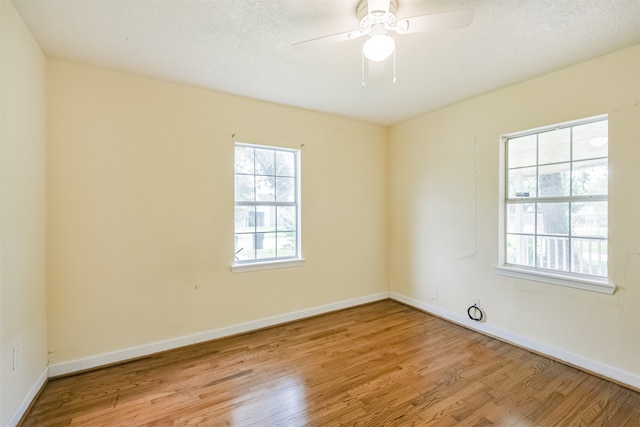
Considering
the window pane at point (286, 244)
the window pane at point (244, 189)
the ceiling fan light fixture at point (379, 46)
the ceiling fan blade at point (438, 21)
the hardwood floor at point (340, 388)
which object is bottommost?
the hardwood floor at point (340, 388)

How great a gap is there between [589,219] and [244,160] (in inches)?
128

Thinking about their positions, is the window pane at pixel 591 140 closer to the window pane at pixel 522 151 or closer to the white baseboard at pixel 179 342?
the window pane at pixel 522 151

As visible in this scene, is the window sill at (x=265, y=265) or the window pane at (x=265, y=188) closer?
the window sill at (x=265, y=265)

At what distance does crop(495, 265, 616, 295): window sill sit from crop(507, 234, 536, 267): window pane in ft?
0.31

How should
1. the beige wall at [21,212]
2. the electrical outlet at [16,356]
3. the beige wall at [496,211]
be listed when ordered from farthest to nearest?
the beige wall at [496,211] → the electrical outlet at [16,356] → the beige wall at [21,212]

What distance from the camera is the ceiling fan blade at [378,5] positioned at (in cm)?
149

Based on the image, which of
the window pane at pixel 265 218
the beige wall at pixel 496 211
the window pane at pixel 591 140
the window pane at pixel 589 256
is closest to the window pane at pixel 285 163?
the window pane at pixel 265 218

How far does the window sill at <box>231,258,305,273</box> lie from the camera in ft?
9.87

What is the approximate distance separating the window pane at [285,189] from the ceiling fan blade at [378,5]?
6.87 ft

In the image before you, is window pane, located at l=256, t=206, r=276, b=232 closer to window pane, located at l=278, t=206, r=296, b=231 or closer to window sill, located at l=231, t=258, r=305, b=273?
window pane, located at l=278, t=206, r=296, b=231

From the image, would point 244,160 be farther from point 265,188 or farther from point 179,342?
point 179,342

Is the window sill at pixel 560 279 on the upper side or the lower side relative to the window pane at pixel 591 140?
lower

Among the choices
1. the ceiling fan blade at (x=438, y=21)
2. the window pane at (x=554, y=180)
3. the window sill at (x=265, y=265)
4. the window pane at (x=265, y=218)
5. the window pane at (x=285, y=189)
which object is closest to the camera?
the ceiling fan blade at (x=438, y=21)

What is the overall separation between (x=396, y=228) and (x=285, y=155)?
189 cm
